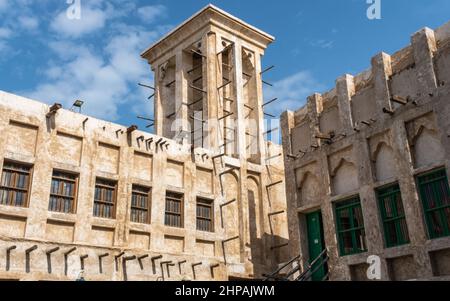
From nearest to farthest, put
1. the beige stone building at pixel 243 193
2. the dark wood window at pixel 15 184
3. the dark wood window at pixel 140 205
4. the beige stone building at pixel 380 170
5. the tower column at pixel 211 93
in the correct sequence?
the beige stone building at pixel 380 170
the beige stone building at pixel 243 193
the dark wood window at pixel 15 184
the dark wood window at pixel 140 205
the tower column at pixel 211 93

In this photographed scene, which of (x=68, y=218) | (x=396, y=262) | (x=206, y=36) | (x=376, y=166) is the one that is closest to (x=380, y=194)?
(x=376, y=166)

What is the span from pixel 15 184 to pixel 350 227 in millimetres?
11377

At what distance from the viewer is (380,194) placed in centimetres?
1636

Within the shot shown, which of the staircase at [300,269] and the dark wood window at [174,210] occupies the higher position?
the dark wood window at [174,210]

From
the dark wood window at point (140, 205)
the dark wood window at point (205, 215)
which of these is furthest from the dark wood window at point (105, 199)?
the dark wood window at point (205, 215)

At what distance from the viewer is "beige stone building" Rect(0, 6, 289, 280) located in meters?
16.5

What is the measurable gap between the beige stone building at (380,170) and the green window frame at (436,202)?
0.10ft

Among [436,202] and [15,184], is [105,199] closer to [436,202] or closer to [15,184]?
[15,184]

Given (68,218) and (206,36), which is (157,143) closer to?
(68,218)

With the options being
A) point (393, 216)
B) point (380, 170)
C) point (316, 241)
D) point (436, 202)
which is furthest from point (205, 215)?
point (436, 202)

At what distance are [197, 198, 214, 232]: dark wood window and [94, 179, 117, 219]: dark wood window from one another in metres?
3.98

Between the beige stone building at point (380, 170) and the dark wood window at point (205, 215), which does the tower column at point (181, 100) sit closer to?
the dark wood window at point (205, 215)

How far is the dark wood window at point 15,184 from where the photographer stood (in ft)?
52.9
